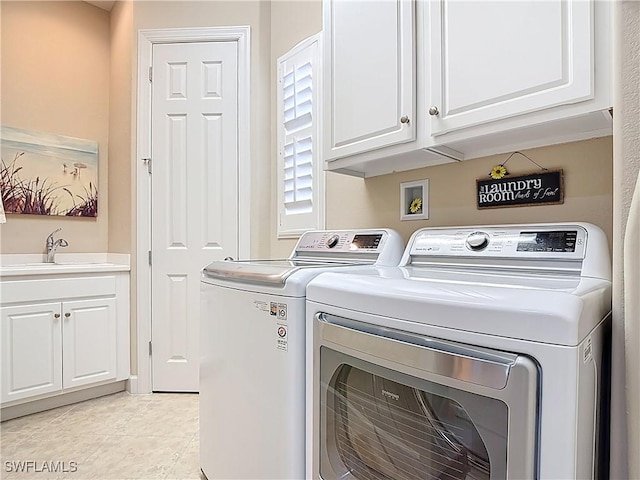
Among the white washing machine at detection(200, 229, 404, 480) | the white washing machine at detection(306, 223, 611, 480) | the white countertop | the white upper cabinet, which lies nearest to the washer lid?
the white washing machine at detection(200, 229, 404, 480)

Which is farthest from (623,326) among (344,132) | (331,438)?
(344,132)

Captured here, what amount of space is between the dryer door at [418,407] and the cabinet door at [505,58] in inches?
29.1

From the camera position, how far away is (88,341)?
2.62 meters

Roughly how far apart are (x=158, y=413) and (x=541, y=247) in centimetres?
230

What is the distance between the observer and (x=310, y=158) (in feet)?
7.95

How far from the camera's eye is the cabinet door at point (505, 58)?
1031 millimetres

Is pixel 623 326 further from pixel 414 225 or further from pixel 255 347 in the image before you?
pixel 414 225

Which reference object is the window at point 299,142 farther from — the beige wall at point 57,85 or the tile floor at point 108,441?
the beige wall at point 57,85

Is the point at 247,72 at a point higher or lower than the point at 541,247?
higher

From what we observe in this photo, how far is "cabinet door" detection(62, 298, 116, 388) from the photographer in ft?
8.31

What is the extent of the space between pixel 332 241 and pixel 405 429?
3.57 feet

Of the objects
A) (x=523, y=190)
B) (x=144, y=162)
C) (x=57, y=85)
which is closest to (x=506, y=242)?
(x=523, y=190)

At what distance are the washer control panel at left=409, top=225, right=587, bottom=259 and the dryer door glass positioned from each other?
1.98 feet

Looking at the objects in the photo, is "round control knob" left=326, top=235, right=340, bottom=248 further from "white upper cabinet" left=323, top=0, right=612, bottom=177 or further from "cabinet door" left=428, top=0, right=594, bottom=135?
"cabinet door" left=428, top=0, right=594, bottom=135
